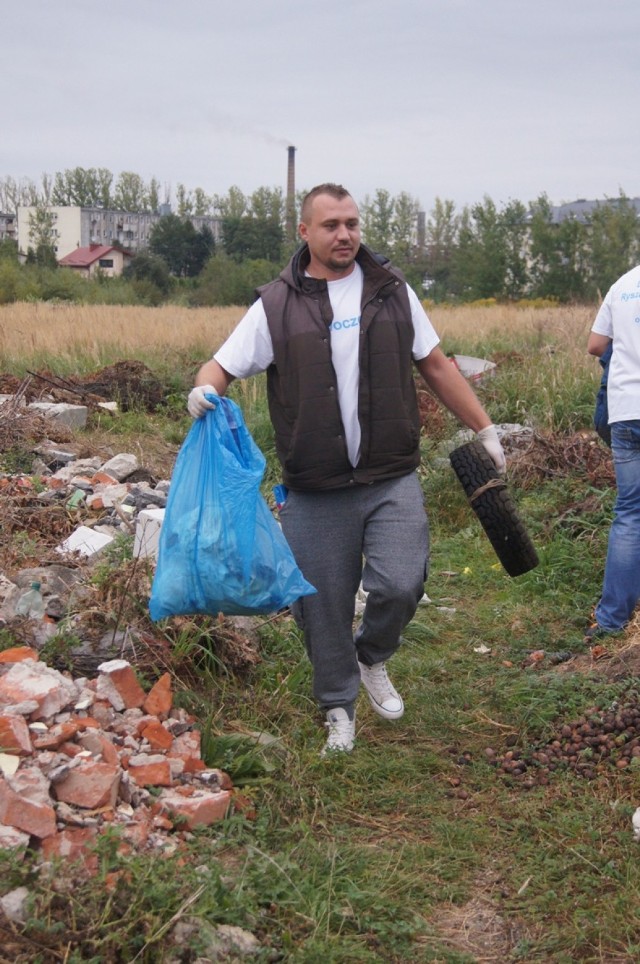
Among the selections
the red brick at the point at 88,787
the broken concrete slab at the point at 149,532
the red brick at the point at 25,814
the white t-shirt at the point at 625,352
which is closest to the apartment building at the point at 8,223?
the broken concrete slab at the point at 149,532

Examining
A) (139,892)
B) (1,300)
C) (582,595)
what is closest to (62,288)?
(1,300)

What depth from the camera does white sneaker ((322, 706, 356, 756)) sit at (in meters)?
3.92

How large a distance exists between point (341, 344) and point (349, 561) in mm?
802

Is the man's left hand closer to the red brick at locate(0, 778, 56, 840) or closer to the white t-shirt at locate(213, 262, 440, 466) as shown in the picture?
the white t-shirt at locate(213, 262, 440, 466)

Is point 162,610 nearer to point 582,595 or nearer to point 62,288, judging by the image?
point 582,595

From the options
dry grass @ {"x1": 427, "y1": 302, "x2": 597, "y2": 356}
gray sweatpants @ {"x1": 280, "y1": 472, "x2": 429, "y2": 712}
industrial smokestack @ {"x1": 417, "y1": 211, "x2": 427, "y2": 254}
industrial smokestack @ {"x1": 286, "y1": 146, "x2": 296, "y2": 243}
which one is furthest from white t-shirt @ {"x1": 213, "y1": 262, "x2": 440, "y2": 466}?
industrial smokestack @ {"x1": 417, "y1": 211, "x2": 427, "y2": 254}

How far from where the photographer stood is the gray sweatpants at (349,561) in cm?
378

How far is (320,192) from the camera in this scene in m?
3.78

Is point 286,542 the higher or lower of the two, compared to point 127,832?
higher

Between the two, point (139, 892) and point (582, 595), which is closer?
point (139, 892)

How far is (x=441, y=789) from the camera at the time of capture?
3699 mm

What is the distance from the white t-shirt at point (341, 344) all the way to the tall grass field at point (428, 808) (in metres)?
1.09

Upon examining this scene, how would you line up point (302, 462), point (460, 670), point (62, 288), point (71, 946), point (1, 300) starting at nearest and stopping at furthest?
point (71, 946) → point (302, 462) → point (460, 670) → point (1, 300) → point (62, 288)

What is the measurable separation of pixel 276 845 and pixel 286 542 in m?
1.03
